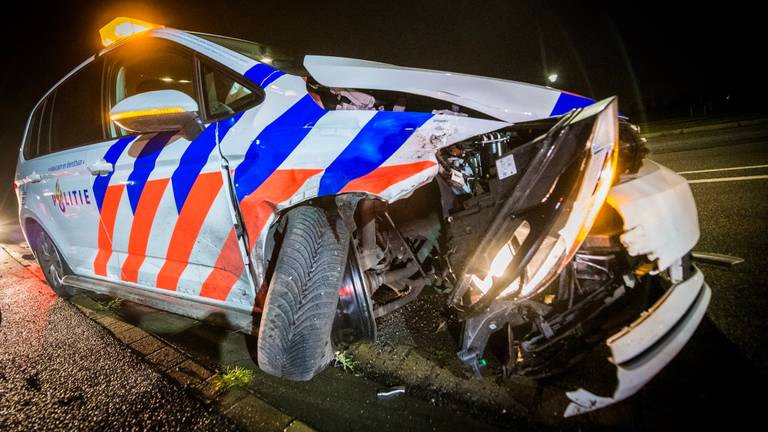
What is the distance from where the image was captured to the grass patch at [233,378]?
5.97ft

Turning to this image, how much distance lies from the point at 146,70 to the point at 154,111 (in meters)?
1.16

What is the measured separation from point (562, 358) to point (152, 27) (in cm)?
288

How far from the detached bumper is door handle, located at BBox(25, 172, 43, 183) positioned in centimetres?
405

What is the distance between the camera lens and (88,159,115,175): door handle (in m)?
2.26

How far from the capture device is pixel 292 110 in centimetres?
157

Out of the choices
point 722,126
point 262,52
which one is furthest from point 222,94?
point 722,126

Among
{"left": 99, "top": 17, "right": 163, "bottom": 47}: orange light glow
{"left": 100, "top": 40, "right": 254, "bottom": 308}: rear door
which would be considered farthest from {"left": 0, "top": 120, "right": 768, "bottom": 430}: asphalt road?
{"left": 99, "top": 17, "right": 163, "bottom": 47}: orange light glow

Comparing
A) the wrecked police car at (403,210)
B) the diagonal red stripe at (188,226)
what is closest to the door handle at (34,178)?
the wrecked police car at (403,210)

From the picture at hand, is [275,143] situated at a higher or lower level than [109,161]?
→ higher

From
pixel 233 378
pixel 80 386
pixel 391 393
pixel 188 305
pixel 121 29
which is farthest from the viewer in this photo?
pixel 121 29

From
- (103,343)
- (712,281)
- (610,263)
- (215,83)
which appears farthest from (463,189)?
(103,343)

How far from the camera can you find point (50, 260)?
3527 millimetres

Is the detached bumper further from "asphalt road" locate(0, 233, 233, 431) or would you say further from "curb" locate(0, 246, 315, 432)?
"asphalt road" locate(0, 233, 233, 431)

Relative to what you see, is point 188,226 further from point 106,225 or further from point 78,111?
point 78,111
